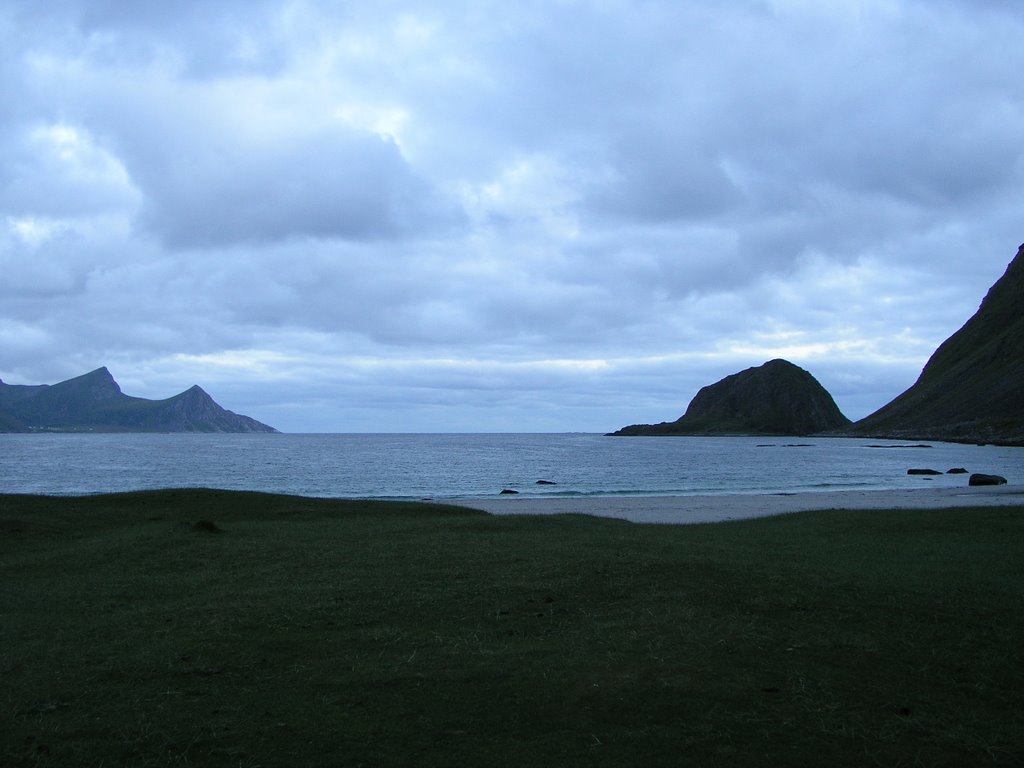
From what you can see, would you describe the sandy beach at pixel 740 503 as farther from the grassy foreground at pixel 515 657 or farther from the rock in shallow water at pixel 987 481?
the grassy foreground at pixel 515 657

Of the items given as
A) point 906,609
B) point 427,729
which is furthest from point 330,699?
point 906,609

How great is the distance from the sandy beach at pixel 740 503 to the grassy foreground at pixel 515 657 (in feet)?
72.5

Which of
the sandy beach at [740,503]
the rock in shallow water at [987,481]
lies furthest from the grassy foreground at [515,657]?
the rock in shallow water at [987,481]

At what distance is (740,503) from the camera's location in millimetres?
49562

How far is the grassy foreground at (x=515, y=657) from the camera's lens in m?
7.77

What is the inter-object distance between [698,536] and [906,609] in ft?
40.6

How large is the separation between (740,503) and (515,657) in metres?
42.1

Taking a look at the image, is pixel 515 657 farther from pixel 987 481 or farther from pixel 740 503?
pixel 987 481

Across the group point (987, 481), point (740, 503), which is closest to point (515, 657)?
point (740, 503)

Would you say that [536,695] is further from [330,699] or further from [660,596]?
[660,596]

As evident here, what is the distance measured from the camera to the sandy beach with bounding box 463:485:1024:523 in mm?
41906

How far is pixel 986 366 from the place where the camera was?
193 meters

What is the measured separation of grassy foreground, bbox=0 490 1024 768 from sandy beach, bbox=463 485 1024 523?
22088 millimetres

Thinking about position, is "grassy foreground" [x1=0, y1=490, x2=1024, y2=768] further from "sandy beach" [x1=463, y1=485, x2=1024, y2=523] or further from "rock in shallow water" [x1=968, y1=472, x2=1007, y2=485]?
"rock in shallow water" [x1=968, y1=472, x2=1007, y2=485]
